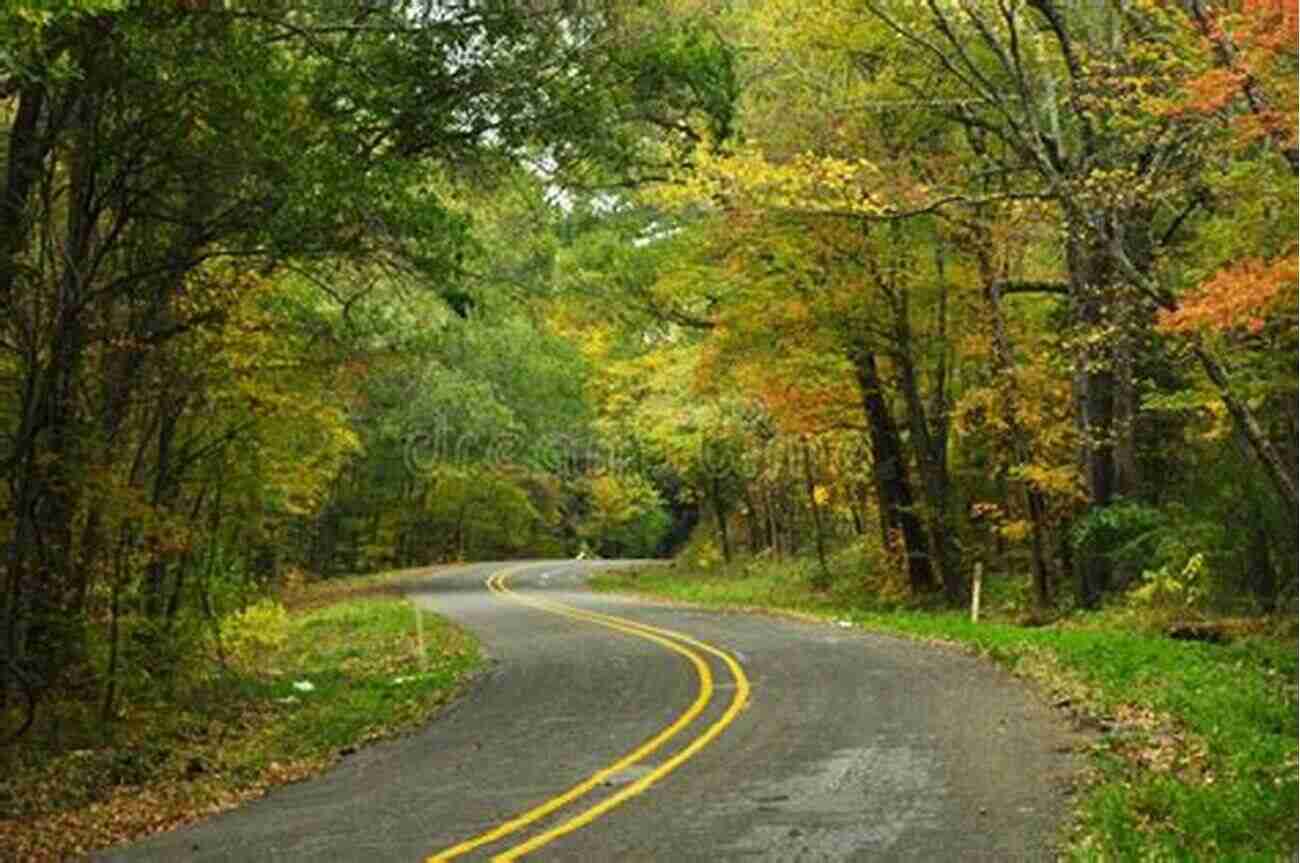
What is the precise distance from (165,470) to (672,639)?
347 inches

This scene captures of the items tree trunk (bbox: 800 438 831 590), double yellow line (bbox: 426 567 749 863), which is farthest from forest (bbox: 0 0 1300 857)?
double yellow line (bbox: 426 567 749 863)

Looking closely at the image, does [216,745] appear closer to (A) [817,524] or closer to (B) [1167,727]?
(B) [1167,727]

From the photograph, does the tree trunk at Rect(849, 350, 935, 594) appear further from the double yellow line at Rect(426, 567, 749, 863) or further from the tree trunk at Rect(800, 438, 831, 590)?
the double yellow line at Rect(426, 567, 749, 863)

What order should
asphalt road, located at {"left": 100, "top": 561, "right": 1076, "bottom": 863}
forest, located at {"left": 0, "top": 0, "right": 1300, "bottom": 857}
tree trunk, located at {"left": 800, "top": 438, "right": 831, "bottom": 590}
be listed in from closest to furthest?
asphalt road, located at {"left": 100, "top": 561, "right": 1076, "bottom": 863} → forest, located at {"left": 0, "top": 0, "right": 1300, "bottom": 857} → tree trunk, located at {"left": 800, "top": 438, "right": 831, "bottom": 590}

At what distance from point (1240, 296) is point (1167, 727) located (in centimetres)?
416

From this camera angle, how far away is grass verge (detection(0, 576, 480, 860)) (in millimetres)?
11648

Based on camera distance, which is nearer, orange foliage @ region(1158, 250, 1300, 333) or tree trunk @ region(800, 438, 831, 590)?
orange foliage @ region(1158, 250, 1300, 333)

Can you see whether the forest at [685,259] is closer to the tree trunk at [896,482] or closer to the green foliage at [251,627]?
the tree trunk at [896,482]

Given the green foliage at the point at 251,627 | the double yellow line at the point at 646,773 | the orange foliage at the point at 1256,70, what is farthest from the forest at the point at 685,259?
the double yellow line at the point at 646,773

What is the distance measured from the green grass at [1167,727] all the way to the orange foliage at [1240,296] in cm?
358

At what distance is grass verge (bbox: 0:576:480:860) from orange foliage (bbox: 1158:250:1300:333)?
923 centimetres

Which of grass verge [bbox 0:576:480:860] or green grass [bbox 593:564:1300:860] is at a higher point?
green grass [bbox 593:564:1300:860]

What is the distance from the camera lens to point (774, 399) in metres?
29.1

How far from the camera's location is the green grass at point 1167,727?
27.6 ft
